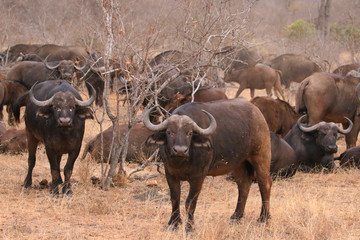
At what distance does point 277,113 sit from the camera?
11797mm

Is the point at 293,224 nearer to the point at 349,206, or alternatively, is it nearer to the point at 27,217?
the point at 349,206

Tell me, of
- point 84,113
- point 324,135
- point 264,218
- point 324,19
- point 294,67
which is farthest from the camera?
point 324,19

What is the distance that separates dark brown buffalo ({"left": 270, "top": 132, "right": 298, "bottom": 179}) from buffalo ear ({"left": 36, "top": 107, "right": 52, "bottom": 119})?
3.69 m

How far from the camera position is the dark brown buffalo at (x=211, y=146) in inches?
230

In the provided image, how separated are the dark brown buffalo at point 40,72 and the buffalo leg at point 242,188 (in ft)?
29.0

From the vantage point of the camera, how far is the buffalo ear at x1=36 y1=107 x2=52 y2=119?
7652 mm

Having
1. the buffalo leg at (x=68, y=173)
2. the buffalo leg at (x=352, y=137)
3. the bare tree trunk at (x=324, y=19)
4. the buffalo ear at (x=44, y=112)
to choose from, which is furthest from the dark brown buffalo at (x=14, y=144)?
the bare tree trunk at (x=324, y=19)

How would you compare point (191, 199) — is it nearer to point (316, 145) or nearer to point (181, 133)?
point (181, 133)

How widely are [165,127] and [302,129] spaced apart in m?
5.06

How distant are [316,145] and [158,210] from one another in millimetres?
4216

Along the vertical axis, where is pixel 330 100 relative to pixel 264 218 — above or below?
above

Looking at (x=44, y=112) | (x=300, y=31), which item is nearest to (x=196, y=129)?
(x=44, y=112)

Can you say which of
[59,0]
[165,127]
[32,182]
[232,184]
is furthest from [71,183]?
[59,0]

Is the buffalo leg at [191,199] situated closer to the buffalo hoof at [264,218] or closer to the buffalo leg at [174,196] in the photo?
the buffalo leg at [174,196]
